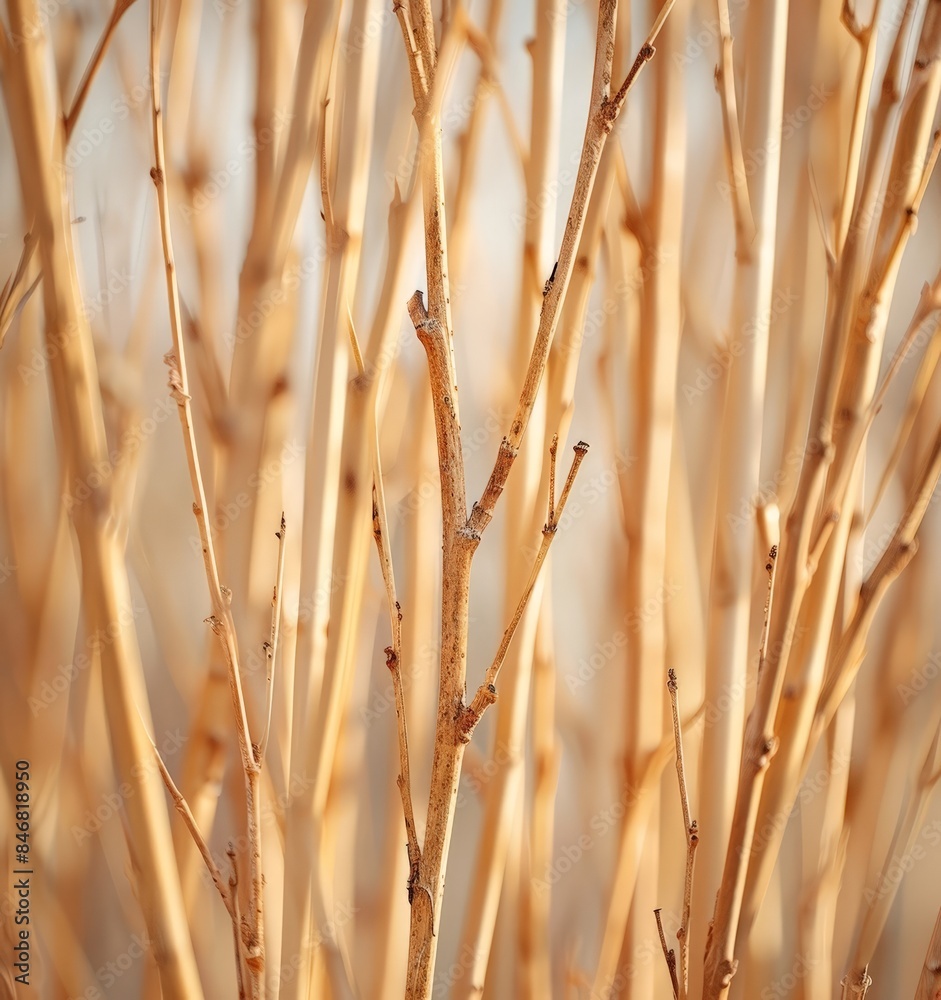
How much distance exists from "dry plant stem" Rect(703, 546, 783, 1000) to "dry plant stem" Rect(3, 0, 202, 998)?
0.51 meters

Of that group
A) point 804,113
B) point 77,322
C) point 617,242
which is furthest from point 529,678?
point 804,113

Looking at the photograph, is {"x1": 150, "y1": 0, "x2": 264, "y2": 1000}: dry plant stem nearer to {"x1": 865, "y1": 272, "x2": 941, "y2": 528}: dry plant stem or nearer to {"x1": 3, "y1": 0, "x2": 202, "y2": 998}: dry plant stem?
{"x1": 3, "y1": 0, "x2": 202, "y2": 998}: dry plant stem

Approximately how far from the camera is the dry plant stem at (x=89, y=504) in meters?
0.78

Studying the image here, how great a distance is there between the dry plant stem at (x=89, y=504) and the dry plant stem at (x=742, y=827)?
1.67ft

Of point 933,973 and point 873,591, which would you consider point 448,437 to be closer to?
point 873,591

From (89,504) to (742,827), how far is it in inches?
28.5

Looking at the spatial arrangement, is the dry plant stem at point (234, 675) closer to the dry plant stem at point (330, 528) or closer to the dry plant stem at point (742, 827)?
the dry plant stem at point (330, 528)

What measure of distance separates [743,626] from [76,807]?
724 millimetres

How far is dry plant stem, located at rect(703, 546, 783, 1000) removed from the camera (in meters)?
0.75

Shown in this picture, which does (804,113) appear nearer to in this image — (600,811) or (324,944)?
(600,811)

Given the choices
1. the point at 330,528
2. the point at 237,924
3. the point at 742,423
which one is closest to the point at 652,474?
the point at 742,423

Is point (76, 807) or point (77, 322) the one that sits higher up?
point (77, 322)

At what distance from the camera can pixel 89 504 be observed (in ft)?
2.63

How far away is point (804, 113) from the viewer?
2.91ft
